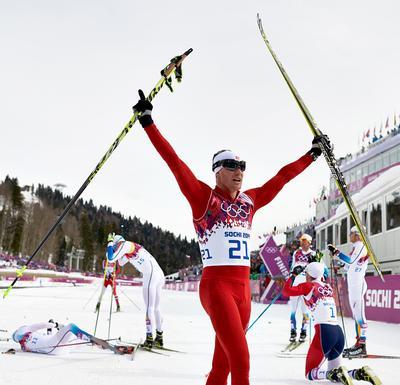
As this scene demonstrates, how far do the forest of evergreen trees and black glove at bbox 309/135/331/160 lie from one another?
207 ft

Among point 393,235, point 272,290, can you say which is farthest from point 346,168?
point 393,235

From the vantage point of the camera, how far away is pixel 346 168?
157 ft

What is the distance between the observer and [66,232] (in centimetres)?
14400

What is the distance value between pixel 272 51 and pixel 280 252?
20308 mm

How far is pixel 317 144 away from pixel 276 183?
0.68 metres

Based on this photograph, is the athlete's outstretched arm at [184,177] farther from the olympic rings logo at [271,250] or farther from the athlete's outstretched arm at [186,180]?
the olympic rings logo at [271,250]

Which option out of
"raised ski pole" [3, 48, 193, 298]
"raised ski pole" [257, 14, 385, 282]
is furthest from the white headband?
"raised ski pole" [3, 48, 193, 298]

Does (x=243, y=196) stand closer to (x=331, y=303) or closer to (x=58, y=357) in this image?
(x=331, y=303)

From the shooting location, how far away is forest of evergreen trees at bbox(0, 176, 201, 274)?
109 m

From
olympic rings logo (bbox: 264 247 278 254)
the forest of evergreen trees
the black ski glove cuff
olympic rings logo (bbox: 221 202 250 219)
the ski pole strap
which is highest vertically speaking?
the forest of evergreen trees

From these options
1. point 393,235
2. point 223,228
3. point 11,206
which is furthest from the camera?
point 11,206

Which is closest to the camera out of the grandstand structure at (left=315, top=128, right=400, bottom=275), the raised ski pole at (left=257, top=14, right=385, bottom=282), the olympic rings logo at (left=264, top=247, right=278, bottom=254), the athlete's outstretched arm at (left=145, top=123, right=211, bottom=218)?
the athlete's outstretched arm at (left=145, top=123, right=211, bottom=218)

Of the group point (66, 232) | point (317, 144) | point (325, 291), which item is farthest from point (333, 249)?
point (66, 232)

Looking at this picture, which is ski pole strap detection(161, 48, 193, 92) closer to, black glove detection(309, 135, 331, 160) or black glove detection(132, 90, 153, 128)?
black glove detection(132, 90, 153, 128)
